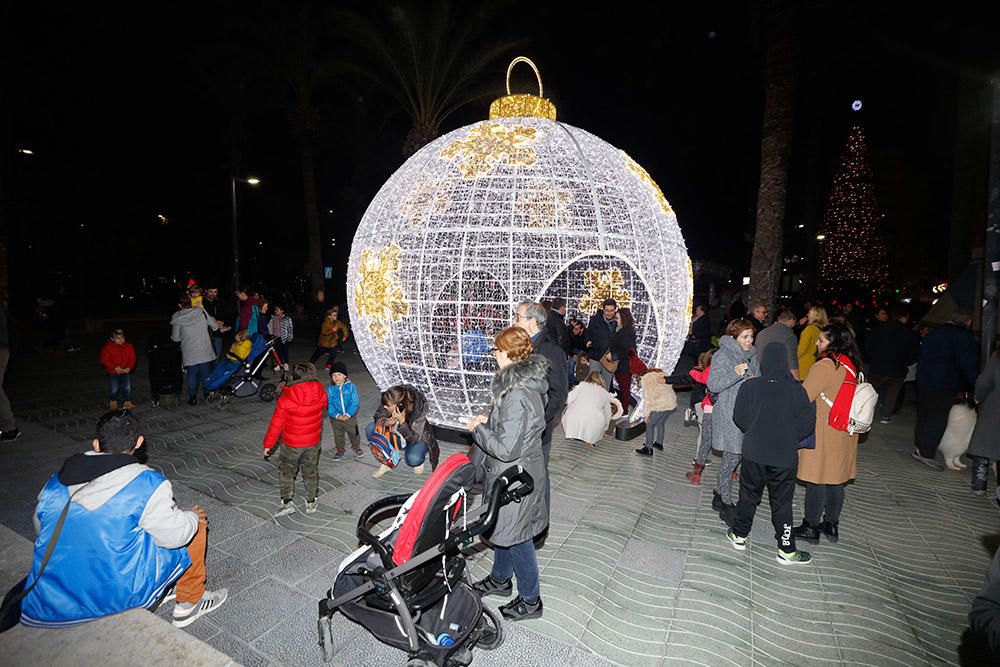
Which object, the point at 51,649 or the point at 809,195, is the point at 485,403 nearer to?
the point at 51,649

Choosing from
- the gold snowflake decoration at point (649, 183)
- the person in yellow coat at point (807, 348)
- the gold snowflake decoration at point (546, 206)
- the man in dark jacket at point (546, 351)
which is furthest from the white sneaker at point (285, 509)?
the person in yellow coat at point (807, 348)

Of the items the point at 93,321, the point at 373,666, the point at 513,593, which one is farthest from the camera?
the point at 93,321

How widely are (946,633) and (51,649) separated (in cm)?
544

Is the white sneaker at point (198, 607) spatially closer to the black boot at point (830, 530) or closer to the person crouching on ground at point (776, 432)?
the person crouching on ground at point (776, 432)

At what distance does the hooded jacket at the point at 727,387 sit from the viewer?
16.1 ft

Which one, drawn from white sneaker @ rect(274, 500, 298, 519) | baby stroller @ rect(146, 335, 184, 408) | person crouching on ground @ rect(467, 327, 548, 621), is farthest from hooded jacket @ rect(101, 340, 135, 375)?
person crouching on ground @ rect(467, 327, 548, 621)

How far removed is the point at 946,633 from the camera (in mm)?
3498

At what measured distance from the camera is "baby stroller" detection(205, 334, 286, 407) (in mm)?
8695

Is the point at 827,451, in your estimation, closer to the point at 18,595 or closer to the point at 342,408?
the point at 342,408

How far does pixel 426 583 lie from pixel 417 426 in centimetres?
283

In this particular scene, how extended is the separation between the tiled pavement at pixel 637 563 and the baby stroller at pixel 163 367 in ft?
4.66

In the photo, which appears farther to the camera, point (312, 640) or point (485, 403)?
point (485, 403)

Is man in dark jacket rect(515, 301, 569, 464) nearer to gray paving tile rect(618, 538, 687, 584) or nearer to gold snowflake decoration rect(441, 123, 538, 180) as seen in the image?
gray paving tile rect(618, 538, 687, 584)

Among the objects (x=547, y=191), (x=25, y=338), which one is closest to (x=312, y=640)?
(x=547, y=191)
